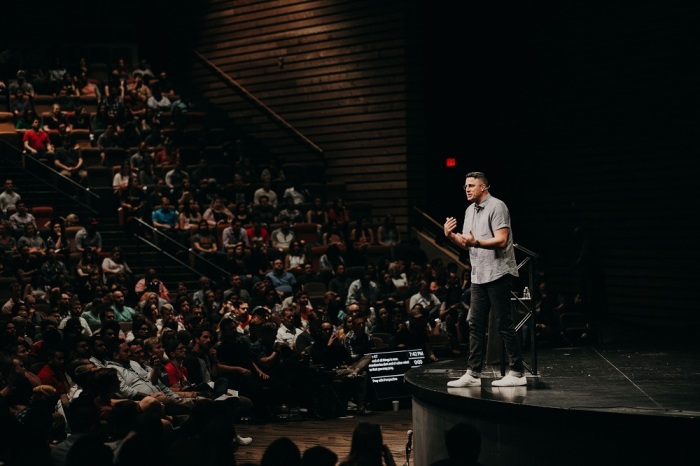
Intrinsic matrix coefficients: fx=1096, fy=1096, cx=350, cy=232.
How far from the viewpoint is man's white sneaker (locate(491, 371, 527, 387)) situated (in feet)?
26.6

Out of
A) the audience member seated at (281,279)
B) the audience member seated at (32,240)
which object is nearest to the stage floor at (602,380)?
the audience member seated at (281,279)

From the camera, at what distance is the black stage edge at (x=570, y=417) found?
668 cm

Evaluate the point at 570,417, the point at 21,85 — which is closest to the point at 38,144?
the point at 21,85

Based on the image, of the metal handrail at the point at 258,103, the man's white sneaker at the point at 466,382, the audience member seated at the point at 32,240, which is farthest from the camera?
the metal handrail at the point at 258,103

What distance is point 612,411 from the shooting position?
22.6 ft

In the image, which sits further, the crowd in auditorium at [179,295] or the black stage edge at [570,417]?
the crowd in auditorium at [179,295]

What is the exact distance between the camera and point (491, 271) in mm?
8078

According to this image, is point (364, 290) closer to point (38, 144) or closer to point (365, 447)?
point (38, 144)

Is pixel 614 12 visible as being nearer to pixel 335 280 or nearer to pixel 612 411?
pixel 335 280

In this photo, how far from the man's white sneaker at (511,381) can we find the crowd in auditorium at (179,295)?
2.09m

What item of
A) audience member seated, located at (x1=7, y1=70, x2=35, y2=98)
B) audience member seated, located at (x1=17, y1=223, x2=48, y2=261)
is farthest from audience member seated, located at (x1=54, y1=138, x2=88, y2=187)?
audience member seated, located at (x1=17, y1=223, x2=48, y2=261)

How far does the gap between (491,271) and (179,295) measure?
779 cm

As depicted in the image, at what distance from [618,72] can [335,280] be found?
5763 millimetres

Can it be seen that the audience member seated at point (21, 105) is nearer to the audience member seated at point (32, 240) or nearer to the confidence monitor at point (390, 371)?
the audience member seated at point (32, 240)
